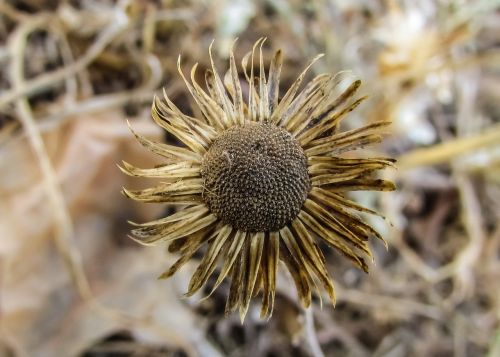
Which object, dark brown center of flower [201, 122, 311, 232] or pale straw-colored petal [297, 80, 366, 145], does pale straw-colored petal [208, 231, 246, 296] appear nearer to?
dark brown center of flower [201, 122, 311, 232]

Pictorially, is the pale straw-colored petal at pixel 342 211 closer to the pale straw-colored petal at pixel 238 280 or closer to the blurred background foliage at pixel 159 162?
the pale straw-colored petal at pixel 238 280

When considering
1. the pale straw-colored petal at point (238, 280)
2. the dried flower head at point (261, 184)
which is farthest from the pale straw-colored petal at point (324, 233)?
the pale straw-colored petal at point (238, 280)

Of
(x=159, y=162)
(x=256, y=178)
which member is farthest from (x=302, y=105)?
(x=159, y=162)

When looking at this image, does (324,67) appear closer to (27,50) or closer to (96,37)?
(96,37)

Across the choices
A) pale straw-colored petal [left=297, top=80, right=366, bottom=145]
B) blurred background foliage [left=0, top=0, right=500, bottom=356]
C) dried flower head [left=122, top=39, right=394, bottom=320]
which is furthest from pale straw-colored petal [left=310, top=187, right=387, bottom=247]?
blurred background foliage [left=0, top=0, right=500, bottom=356]

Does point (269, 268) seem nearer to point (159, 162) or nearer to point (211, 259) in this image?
point (211, 259)
